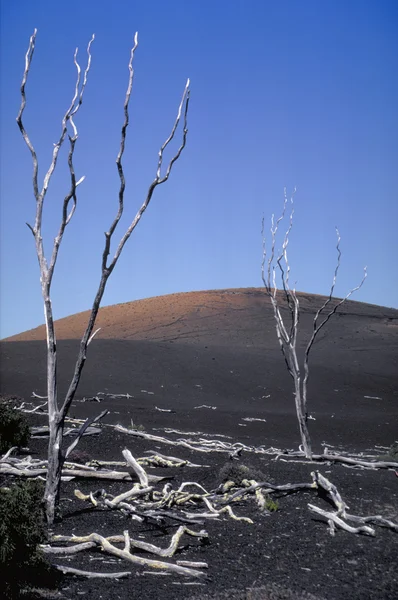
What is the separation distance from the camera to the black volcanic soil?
5469mm

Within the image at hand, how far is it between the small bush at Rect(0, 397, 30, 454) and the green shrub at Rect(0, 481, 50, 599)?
6.02 m

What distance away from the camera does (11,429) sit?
429 inches

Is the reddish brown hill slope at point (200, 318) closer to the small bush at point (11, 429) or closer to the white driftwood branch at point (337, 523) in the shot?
the small bush at point (11, 429)

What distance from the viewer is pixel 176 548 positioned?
19.5ft

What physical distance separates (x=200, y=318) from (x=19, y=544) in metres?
53.8

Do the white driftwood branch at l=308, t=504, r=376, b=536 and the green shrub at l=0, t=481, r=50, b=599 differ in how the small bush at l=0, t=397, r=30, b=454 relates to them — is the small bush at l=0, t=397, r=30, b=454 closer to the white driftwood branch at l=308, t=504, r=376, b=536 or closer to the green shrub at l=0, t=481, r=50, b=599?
the white driftwood branch at l=308, t=504, r=376, b=536

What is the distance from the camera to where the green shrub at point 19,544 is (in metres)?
4.51

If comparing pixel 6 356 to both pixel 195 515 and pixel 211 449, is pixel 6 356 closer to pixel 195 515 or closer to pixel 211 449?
pixel 211 449

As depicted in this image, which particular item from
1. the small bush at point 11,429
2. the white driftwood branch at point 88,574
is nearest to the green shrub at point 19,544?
the white driftwood branch at point 88,574

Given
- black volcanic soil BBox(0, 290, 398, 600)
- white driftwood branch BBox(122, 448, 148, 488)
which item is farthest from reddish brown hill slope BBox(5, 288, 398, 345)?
white driftwood branch BBox(122, 448, 148, 488)

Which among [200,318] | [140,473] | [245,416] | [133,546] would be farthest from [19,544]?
[200,318]

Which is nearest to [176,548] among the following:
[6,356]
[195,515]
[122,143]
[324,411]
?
[195,515]

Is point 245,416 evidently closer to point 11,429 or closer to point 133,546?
point 11,429

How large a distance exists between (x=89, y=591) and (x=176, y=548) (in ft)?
4.46
